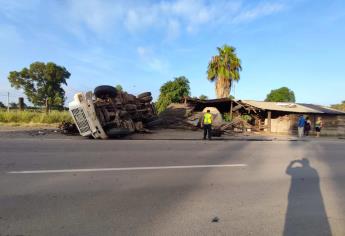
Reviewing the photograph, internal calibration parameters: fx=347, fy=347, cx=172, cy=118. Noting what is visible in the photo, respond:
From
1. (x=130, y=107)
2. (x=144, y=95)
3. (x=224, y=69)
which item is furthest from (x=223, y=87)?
(x=130, y=107)

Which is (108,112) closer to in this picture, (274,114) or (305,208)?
(305,208)

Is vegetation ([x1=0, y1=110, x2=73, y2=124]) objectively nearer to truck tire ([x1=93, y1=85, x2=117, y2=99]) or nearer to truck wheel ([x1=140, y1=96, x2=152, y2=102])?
truck wheel ([x1=140, y1=96, x2=152, y2=102])

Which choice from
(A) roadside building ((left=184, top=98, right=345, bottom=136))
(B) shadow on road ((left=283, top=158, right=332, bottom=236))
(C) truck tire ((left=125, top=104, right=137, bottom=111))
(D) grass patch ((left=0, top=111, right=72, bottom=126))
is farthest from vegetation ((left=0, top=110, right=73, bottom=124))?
(B) shadow on road ((left=283, top=158, right=332, bottom=236))

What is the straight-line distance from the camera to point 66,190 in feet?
19.0

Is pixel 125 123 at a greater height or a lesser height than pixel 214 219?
greater

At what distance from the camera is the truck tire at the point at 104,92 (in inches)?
679

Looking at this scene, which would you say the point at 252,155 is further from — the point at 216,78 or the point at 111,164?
the point at 216,78

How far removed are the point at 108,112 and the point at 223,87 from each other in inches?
985

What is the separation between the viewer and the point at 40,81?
193 ft

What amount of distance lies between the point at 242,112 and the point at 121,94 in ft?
53.3

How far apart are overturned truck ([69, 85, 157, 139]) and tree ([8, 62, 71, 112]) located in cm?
4224

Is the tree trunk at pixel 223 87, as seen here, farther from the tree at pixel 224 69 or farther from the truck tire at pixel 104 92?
the truck tire at pixel 104 92

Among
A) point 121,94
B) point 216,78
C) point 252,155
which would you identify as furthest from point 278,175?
point 216,78

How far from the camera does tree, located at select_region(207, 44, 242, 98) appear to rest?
3941 centimetres
